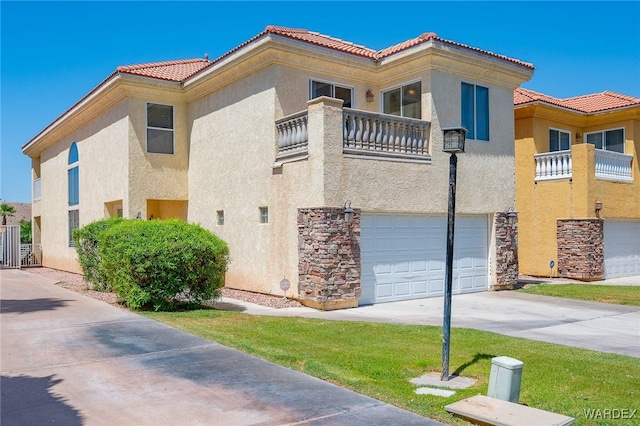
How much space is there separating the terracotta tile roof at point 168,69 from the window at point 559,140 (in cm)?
1294

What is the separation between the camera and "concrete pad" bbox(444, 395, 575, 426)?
5.13 m

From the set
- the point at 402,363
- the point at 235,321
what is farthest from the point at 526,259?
the point at 402,363

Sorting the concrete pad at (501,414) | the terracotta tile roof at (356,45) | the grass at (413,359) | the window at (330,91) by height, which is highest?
the terracotta tile roof at (356,45)

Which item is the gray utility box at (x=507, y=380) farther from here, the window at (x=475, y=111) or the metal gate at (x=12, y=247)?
the metal gate at (x=12, y=247)

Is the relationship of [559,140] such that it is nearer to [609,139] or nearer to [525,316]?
[609,139]

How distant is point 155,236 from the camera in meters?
11.9

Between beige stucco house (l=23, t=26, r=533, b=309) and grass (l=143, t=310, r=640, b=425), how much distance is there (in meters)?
2.90

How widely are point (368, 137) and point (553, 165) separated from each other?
955 centimetres

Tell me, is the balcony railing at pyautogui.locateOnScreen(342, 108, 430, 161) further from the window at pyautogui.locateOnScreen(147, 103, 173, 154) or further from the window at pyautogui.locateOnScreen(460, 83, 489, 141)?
the window at pyautogui.locateOnScreen(147, 103, 173, 154)

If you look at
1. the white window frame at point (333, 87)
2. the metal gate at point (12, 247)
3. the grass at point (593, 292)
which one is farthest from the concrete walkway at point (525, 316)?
the metal gate at point (12, 247)

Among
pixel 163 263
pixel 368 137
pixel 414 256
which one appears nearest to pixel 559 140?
pixel 414 256

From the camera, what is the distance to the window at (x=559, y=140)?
2170 centimetres

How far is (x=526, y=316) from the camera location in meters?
12.0

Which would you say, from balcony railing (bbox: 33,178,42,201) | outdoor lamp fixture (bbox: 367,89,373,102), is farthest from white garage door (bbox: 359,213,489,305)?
balcony railing (bbox: 33,178,42,201)
